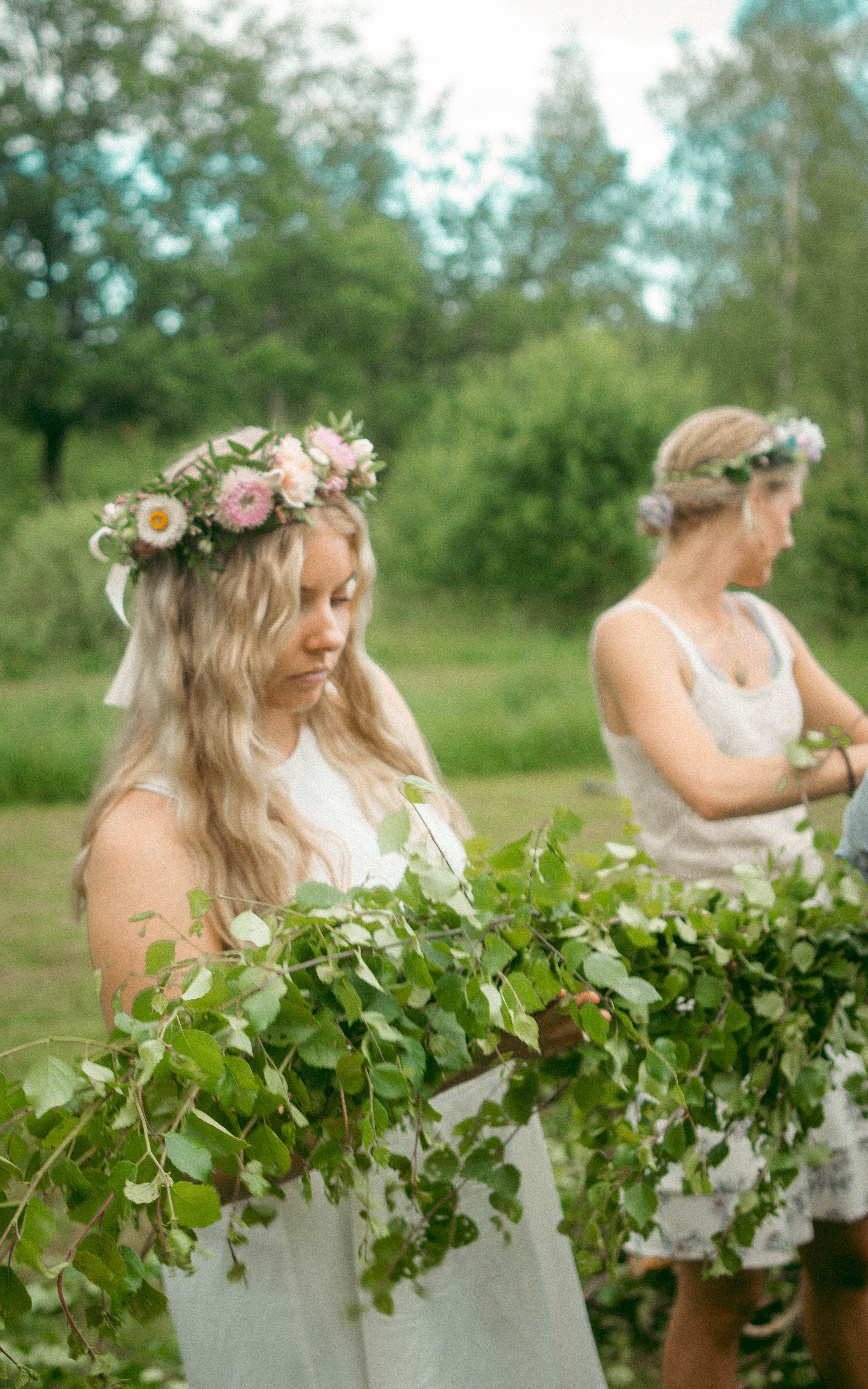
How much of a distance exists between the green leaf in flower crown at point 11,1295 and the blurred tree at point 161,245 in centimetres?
2004

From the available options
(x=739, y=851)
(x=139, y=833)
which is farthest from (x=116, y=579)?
(x=739, y=851)

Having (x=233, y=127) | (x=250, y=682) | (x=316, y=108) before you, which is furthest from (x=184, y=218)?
(x=250, y=682)

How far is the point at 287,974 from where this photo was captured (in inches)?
47.8

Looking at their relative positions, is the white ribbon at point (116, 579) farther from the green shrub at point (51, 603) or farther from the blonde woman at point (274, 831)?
the green shrub at point (51, 603)

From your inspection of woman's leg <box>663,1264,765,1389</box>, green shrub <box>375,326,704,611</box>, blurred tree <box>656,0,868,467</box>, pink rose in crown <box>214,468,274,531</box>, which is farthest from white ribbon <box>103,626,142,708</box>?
blurred tree <box>656,0,868,467</box>

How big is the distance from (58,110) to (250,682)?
71.8ft

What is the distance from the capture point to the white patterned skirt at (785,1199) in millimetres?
1968

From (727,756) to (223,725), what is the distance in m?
1.03

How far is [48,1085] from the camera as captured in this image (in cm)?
104

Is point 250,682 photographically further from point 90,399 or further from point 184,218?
point 184,218

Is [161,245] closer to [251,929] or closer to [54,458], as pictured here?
[54,458]

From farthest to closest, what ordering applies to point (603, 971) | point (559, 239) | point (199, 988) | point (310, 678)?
point (559, 239) → point (310, 678) → point (603, 971) → point (199, 988)

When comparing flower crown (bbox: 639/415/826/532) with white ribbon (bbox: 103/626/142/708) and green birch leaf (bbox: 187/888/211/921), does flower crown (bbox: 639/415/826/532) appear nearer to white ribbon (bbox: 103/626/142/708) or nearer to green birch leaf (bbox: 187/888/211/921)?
white ribbon (bbox: 103/626/142/708)

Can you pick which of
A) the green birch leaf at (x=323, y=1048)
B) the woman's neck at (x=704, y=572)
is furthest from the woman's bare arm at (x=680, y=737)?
the green birch leaf at (x=323, y=1048)
